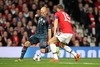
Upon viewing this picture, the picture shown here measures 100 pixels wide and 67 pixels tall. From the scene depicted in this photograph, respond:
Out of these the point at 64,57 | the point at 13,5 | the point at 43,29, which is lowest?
the point at 64,57

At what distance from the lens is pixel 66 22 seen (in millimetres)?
15383

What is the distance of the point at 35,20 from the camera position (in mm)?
21406

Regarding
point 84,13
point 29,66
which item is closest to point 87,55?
point 84,13

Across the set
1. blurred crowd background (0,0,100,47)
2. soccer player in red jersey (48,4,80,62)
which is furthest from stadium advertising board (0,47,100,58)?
soccer player in red jersey (48,4,80,62)

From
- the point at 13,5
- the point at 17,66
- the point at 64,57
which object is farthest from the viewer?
the point at 13,5

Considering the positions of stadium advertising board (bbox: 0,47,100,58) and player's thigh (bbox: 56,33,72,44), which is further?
stadium advertising board (bbox: 0,47,100,58)

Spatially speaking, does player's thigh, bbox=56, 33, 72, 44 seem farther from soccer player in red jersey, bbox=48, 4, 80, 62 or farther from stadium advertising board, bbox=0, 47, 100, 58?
stadium advertising board, bbox=0, 47, 100, 58

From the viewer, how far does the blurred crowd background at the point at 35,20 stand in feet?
68.7

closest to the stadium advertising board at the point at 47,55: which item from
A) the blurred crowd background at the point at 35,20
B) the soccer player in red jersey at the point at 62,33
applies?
the blurred crowd background at the point at 35,20

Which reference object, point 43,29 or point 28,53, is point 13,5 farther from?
point 43,29

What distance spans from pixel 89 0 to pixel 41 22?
25.2ft

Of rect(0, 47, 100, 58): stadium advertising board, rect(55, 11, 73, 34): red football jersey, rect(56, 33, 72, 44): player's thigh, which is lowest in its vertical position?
rect(0, 47, 100, 58): stadium advertising board

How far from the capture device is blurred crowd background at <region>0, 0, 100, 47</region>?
2095 centimetres

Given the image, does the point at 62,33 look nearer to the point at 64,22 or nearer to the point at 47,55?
the point at 64,22
